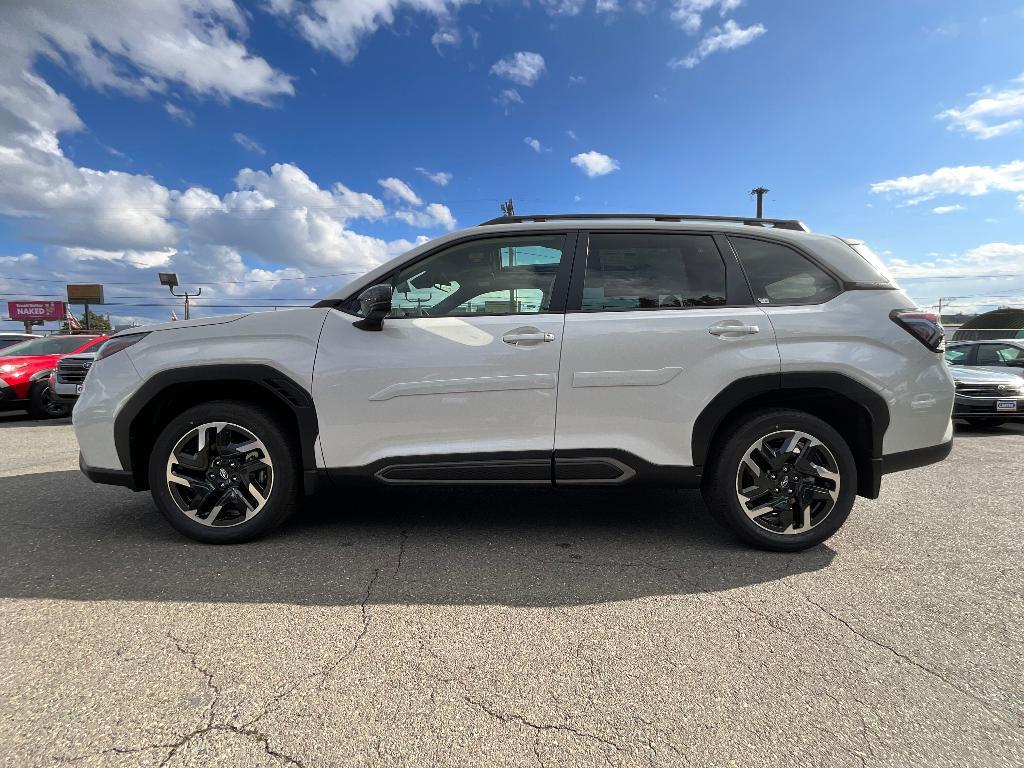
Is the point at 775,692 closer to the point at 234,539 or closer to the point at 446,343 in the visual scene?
the point at 446,343

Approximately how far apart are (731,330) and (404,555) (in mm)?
2190

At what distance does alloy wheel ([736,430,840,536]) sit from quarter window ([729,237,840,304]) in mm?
769

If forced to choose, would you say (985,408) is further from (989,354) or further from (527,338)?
(527,338)

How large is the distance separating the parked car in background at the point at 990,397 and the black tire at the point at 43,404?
1441 cm

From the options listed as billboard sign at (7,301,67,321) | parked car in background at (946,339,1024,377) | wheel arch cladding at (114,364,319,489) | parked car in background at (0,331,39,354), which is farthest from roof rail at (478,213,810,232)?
billboard sign at (7,301,67,321)

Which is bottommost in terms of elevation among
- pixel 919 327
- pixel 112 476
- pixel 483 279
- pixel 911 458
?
pixel 112 476

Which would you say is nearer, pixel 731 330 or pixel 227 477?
pixel 731 330

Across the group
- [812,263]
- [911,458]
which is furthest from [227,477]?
[911,458]

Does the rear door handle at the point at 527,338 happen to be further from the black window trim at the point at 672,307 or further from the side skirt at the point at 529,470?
the side skirt at the point at 529,470

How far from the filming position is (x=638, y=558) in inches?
119

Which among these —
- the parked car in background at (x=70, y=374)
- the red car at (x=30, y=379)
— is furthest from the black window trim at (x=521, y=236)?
the red car at (x=30, y=379)

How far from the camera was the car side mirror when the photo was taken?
2969 millimetres

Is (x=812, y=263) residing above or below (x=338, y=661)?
above

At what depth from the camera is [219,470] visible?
3168mm
